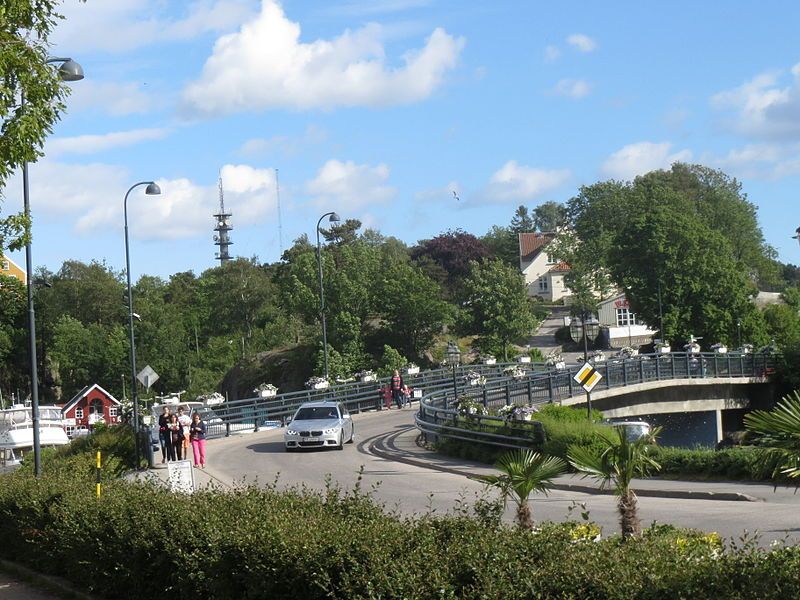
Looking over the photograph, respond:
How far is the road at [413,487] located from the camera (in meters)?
17.7

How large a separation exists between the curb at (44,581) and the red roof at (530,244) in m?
121

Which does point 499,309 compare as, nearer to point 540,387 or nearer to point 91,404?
point 91,404

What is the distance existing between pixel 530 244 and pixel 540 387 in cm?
9433

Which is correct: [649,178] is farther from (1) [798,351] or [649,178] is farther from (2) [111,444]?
(2) [111,444]

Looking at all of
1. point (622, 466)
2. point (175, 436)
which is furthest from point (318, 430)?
point (622, 466)

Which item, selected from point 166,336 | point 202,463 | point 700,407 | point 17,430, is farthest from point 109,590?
point 166,336

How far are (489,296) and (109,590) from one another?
68162 mm

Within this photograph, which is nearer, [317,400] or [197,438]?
[197,438]

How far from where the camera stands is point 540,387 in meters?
45.9

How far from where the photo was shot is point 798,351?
63062mm

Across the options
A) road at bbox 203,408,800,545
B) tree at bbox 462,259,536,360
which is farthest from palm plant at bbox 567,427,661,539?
tree at bbox 462,259,536,360

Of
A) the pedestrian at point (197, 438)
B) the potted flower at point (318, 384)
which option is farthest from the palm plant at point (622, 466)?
the potted flower at point (318, 384)

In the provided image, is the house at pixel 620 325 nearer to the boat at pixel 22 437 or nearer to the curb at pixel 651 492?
the boat at pixel 22 437

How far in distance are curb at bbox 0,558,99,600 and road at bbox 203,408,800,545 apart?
256cm
